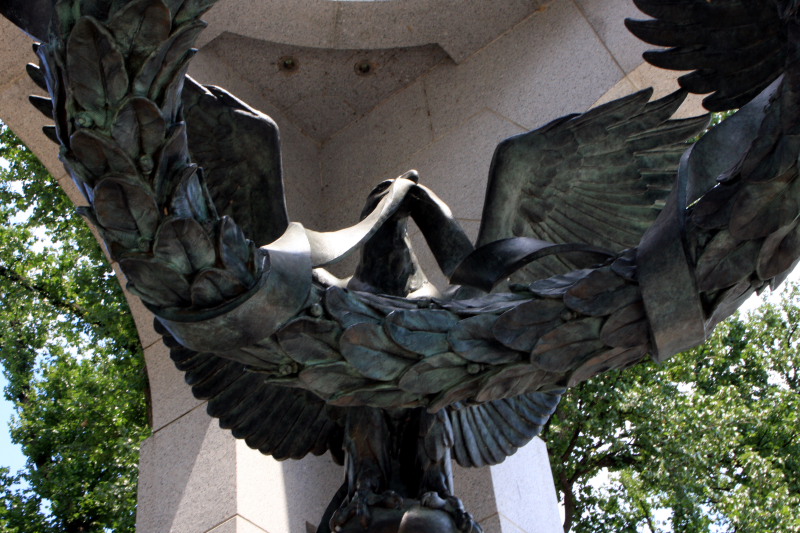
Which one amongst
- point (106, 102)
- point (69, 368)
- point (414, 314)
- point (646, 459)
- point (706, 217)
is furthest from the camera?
point (69, 368)

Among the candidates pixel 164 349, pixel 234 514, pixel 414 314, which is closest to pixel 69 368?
pixel 164 349

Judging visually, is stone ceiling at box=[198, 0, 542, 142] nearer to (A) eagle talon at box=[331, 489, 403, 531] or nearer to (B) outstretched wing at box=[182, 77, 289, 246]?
(B) outstretched wing at box=[182, 77, 289, 246]

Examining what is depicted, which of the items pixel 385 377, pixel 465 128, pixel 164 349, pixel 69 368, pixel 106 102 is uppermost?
pixel 69 368

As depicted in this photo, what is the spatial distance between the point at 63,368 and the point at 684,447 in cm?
634

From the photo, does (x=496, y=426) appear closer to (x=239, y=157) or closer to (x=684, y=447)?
(x=239, y=157)

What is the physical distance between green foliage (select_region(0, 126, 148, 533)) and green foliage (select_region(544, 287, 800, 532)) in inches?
161

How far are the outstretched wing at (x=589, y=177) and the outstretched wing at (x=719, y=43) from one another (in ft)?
2.14

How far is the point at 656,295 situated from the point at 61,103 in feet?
4.12

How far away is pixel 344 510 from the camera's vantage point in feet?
9.82

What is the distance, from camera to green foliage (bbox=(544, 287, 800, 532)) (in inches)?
380

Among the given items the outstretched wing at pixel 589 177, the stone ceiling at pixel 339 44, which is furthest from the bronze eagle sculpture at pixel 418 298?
the stone ceiling at pixel 339 44

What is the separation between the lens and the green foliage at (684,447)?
31.7 ft

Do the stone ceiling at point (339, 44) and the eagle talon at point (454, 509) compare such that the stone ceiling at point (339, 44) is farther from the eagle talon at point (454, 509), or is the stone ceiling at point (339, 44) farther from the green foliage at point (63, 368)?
the green foliage at point (63, 368)

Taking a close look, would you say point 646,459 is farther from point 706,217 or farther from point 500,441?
point 706,217
